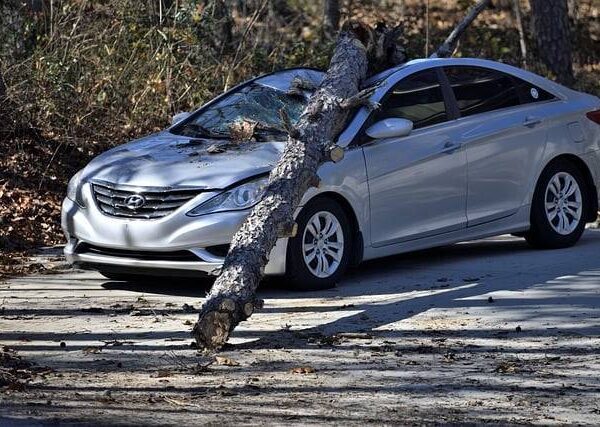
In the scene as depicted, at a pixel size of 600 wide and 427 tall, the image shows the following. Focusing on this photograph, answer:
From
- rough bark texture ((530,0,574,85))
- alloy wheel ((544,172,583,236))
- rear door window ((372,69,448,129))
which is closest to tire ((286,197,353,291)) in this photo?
rear door window ((372,69,448,129))

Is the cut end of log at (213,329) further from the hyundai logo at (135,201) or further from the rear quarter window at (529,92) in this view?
the rear quarter window at (529,92)

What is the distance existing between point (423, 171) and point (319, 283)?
1.45 m

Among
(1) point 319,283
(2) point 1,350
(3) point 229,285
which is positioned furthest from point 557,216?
(2) point 1,350

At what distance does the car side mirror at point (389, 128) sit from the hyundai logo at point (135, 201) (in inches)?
76.0

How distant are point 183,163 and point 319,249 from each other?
4.13ft

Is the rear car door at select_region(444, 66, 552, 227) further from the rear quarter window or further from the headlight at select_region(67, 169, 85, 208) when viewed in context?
the headlight at select_region(67, 169, 85, 208)

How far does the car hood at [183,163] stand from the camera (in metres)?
10.0

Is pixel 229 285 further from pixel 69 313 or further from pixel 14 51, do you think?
pixel 14 51

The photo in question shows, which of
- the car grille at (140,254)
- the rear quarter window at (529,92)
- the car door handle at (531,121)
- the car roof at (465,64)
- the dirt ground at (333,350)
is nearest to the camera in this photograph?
the dirt ground at (333,350)

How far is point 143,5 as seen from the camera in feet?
56.1

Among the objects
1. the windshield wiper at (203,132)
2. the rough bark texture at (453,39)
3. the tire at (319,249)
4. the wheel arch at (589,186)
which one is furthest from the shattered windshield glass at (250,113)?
the rough bark texture at (453,39)

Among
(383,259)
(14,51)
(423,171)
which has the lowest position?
(383,259)

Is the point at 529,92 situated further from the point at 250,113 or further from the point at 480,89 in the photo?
the point at 250,113

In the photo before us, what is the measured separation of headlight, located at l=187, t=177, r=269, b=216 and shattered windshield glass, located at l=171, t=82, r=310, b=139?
3.70 ft
